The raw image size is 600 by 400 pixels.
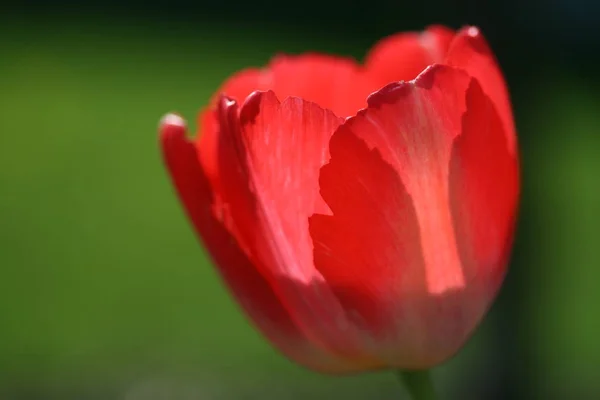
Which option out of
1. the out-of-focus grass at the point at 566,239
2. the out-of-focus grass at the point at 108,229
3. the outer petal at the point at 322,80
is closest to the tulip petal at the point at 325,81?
the outer petal at the point at 322,80

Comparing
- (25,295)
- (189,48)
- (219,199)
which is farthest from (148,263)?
(219,199)

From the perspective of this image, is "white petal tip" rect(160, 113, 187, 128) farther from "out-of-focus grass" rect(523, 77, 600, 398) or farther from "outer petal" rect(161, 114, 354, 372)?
"out-of-focus grass" rect(523, 77, 600, 398)

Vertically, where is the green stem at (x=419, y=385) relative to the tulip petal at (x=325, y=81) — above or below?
below

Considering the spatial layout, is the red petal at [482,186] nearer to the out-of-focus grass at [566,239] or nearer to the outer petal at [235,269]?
the outer petal at [235,269]

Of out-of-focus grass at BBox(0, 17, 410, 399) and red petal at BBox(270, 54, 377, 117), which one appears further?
out-of-focus grass at BBox(0, 17, 410, 399)

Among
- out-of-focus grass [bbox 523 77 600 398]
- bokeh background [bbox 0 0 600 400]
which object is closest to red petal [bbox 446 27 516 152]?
bokeh background [bbox 0 0 600 400]

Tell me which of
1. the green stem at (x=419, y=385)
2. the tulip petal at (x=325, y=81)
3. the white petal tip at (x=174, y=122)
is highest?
the tulip petal at (x=325, y=81)

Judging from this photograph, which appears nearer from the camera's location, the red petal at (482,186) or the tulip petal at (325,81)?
the red petal at (482,186)
